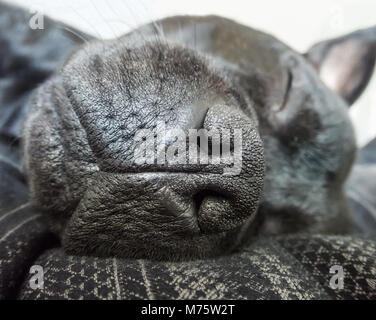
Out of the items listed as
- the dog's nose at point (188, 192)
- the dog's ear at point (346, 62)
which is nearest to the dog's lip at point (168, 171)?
the dog's nose at point (188, 192)

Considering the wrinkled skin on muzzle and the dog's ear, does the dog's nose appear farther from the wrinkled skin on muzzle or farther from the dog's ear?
the dog's ear

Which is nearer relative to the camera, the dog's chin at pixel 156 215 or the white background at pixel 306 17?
the dog's chin at pixel 156 215

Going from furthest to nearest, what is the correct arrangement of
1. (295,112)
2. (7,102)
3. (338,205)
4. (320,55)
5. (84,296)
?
(320,55) → (7,102) → (338,205) → (295,112) → (84,296)

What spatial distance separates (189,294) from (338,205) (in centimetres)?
85

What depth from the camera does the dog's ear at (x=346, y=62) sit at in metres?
1.71

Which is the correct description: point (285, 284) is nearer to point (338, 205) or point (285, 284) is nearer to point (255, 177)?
point (255, 177)

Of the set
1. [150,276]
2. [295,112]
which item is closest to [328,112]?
[295,112]

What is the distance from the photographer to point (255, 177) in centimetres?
79

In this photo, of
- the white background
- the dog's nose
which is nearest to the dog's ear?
the white background

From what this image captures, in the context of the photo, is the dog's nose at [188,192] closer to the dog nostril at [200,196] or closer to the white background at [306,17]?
the dog nostril at [200,196]

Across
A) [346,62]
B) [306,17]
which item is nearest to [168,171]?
[346,62]

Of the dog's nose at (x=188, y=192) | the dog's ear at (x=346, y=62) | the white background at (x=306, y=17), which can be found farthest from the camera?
the white background at (x=306, y=17)

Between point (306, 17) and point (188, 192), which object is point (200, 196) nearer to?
point (188, 192)
